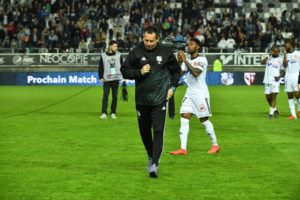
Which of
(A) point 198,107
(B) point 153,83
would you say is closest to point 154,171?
(B) point 153,83

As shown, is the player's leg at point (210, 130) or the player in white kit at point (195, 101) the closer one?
the player in white kit at point (195, 101)

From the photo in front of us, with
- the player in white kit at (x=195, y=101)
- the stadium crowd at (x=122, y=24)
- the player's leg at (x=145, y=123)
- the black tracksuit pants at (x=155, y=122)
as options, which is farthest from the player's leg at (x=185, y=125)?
the stadium crowd at (x=122, y=24)

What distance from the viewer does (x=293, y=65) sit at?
21.8 m

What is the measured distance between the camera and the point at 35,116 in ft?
71.8

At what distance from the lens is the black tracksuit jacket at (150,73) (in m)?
10.8

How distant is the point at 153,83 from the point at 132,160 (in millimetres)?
2393

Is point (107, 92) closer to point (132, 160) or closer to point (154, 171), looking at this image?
point (132, 160)

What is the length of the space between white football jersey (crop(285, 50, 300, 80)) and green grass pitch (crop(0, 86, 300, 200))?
1297mm

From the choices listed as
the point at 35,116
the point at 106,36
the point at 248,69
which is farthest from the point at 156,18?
the point at 35,116

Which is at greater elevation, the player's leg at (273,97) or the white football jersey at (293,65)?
the white football jersey at (293,65)

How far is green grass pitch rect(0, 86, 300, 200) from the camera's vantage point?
9883 millimetres

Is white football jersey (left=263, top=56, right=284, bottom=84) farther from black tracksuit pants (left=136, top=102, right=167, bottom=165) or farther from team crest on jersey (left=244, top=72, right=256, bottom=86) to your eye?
team crest on jersey (left=244, top=72, right=256, bottom=86)

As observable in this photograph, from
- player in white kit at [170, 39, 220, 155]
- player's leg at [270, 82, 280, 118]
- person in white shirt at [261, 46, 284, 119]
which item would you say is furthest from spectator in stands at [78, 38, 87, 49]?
player in white kit at [170, 39, 220, 155]

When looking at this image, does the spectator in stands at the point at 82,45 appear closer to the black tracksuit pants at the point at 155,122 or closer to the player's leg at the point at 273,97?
the player's leg at the point at 273,97
